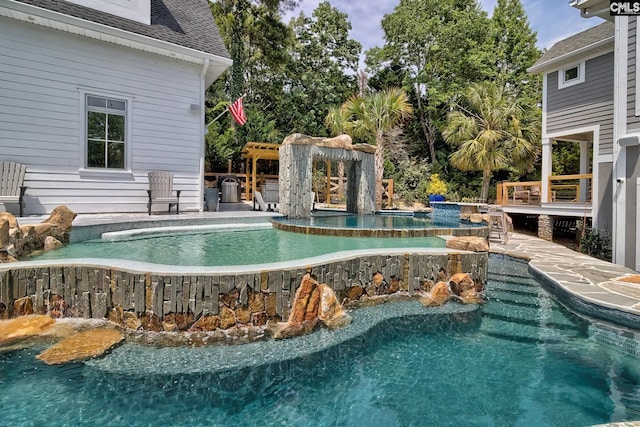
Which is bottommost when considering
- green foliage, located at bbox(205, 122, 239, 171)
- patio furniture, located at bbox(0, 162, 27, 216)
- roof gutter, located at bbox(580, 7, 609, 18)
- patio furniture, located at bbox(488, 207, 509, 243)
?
patio furniture, located at bbox(488, 207, 509, 243)

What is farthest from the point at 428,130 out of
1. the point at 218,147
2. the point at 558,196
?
the point at 218,147

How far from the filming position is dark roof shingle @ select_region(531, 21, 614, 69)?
10.3 meters

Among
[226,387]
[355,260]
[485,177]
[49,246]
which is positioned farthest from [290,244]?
[485,177]

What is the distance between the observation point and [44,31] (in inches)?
303

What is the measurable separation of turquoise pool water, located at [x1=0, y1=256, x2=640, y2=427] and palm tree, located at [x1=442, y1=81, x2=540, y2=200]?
1313 cm

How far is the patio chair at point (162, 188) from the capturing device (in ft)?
29.7

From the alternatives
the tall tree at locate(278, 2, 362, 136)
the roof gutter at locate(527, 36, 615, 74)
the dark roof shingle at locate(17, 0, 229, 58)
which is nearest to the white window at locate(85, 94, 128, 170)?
the dark roof shingle at locate(17, 0, 229, 58)

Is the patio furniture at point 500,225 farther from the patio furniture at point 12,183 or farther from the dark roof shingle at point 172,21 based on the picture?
the patio furniture at point 12,183

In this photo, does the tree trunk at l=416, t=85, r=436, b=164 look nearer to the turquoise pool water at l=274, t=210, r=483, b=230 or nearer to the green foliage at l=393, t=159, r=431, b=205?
the green foliage at l=393, t=159, r=431, b=205

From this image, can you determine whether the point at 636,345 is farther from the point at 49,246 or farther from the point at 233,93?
the point at 233,93

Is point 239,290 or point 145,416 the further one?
point 239,290

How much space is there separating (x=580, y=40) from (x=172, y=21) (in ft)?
41.8

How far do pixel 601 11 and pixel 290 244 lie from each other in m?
8.02

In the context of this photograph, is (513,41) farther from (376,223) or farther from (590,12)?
(376,223)
